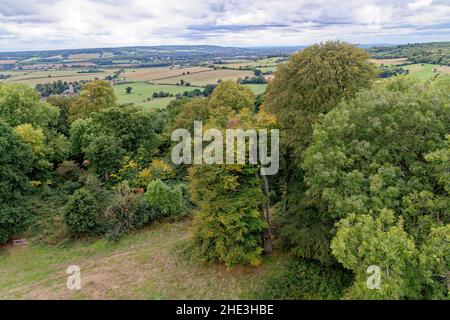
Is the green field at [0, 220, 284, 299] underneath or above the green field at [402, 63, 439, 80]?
underneath

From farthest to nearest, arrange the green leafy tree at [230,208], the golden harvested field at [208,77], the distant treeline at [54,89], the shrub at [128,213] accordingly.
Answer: the golden harvested field at [208,77] < the distant treeline at [54,89] < the shrub at [128,213] < the green leafy tree at [230,208]

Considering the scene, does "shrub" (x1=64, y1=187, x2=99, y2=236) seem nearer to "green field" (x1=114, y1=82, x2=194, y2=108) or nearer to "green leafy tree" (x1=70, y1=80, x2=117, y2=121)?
"green leafy tree" (x1=70, y1=80, x2=117, y2=121)

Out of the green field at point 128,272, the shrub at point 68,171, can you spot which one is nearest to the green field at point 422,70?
the green field at point 128,272

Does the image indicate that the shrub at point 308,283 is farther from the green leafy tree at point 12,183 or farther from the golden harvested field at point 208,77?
the golden harvested field at point 208,77

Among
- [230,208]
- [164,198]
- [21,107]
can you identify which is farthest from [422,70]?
[21,107]

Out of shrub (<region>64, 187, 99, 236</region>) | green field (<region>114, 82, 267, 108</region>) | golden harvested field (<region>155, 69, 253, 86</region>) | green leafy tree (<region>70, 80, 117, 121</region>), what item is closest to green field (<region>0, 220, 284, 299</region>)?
shrub (<region>64, 187, 99, 236</region>)

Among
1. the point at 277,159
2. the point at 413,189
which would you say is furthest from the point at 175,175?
the point at 413,189
